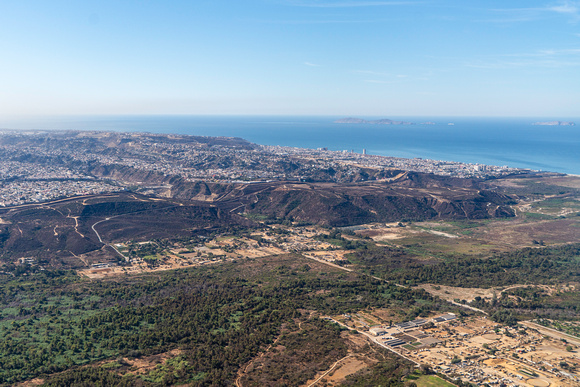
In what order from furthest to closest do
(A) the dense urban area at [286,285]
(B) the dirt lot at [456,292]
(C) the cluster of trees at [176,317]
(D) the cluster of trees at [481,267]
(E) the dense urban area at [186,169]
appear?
(E) the dense urban area at [186,169] < (D) the cluster of trees at [481,267] < (B) the dirt lot at [456,292] < (A) the dense urban area at [286,285] < (C) the cluster of trees at [176,317]

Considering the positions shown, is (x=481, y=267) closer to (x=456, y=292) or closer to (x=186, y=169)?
(x=456, y=292)

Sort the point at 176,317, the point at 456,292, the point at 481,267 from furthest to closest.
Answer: the point at 481,267
the point at 456,292
the point at 176,317

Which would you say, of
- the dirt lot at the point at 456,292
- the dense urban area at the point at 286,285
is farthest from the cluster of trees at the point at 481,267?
the dirt lot at the point at 456,292

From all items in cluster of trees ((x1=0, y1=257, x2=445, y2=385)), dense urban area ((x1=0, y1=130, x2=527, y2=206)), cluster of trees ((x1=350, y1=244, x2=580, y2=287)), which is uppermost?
dense urban area ((x1=0, y1=130, x2=527, y2=206))

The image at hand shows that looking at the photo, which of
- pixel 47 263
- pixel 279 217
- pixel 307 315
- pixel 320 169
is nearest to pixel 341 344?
pixel 307 315

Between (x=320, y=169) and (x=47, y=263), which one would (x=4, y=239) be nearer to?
(x=47, y=263)

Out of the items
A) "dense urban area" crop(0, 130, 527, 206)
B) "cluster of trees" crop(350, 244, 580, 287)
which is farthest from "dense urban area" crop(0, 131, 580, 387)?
"dense urban area" crop(0, 130, 527, 206)

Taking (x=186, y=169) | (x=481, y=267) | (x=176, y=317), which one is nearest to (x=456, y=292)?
(x=481, y=267)

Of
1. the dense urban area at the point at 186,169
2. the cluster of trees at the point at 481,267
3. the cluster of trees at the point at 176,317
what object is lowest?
the cluster of trees at the point at 176,317

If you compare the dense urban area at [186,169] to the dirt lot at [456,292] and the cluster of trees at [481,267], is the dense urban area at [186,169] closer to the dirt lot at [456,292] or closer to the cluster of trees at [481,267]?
the cluster of trees at [481,267]

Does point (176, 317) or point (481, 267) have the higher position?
point (481, 267)

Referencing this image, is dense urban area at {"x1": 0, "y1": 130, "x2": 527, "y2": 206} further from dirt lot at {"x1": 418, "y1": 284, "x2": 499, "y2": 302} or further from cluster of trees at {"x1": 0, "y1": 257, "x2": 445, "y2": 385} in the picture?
dirt lot at {"x1": 418, "y1": 284, "x2": 499, "y2": 302}
